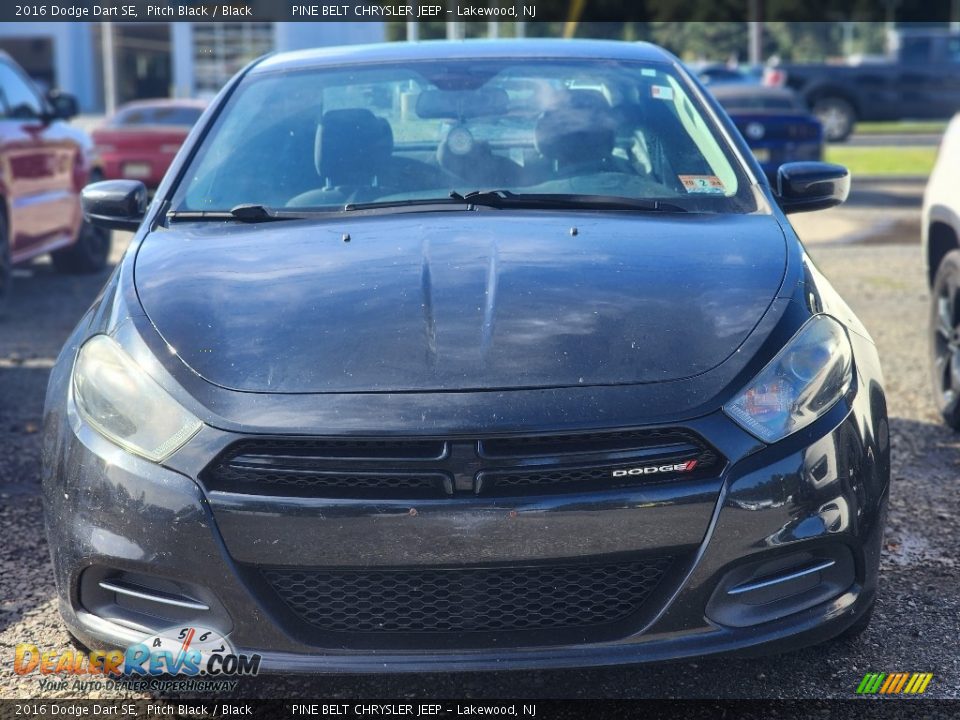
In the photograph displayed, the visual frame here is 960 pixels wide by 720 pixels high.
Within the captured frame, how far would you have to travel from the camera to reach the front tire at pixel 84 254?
10047 millimetres

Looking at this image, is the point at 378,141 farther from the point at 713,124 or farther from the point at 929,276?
the point at 929,276

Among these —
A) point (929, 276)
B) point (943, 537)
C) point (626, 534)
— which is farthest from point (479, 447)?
point (929, 276)

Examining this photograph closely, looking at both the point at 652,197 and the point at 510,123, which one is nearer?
the point at 652,197

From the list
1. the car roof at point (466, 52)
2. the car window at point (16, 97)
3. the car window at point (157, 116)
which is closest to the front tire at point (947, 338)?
the car roof at point (466, 52)

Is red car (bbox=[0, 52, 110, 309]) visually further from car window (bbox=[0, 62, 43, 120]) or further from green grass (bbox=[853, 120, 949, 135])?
green grass (bbox=[853, 120, 949, 135])

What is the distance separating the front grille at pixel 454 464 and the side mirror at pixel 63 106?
7.64 metres

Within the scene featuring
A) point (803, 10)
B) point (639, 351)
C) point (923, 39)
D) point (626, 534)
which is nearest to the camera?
point (626, 534)

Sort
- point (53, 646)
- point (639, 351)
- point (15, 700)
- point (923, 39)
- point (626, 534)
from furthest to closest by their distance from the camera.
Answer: point (923, 39) < point (53, 646) < point (15, 700) < point (639, 351) < point (626, 534)

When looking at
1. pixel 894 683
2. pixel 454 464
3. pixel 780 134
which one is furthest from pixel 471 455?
pixel 780 134

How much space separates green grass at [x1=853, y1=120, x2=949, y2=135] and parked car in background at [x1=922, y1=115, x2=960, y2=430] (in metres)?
24.1

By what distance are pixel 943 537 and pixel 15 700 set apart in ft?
9.09

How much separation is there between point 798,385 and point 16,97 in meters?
7.57

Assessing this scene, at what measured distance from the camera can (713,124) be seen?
3910 millimetres

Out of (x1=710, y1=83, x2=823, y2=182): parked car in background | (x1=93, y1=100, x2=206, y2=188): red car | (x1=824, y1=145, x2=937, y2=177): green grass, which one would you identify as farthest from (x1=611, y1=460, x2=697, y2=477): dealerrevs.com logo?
(x1=824, y1=145, x2=937, y2=177): green grass
